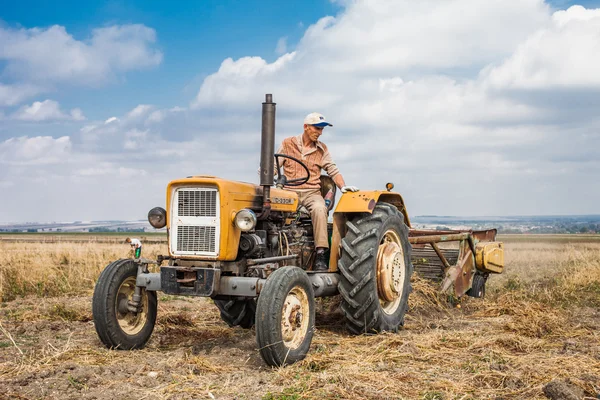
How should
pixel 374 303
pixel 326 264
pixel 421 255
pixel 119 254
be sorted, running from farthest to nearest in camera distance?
pixel 119 254 → pixel 421 255 → pixel 326 264 → pixel 374 303

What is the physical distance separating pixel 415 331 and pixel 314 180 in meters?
2.00

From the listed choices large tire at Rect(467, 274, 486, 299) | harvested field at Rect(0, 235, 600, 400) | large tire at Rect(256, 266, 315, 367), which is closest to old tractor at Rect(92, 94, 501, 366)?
large tire at Rect(256, 266, 315, 367)

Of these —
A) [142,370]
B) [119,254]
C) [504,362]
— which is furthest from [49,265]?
[504,362]

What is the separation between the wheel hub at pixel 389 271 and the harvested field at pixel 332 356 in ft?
1.50

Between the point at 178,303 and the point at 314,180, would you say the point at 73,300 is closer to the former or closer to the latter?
the point at 178,303

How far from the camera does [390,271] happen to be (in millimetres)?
6648

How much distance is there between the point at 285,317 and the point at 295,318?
0.14m

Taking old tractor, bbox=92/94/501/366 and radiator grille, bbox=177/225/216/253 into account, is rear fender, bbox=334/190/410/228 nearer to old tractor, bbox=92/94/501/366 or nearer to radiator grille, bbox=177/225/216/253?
old tractor, bbox=92/94/501/366

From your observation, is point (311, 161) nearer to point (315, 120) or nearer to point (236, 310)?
point (315, 120)

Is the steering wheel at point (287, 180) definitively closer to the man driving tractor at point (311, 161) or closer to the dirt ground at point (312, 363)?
the man driving tractor at point (311, 161)

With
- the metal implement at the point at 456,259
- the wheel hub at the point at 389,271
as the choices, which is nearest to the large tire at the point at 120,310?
the wheel hub at the point at 389,271

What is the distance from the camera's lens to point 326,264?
675 centimetres

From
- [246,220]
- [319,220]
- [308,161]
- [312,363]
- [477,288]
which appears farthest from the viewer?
[477,288]

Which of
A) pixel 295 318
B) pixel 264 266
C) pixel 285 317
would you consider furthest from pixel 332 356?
pixel 264 266
